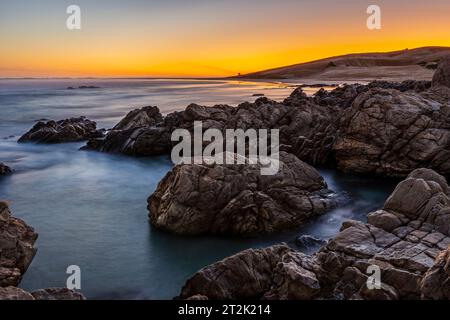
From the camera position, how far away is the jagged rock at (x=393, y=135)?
66.6 ft

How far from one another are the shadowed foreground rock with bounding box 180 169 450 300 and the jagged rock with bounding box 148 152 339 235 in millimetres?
3685

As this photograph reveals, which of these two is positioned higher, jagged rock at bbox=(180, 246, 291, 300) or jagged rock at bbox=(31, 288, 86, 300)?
jagged rock at bbox=(31, 288, 86, 300)

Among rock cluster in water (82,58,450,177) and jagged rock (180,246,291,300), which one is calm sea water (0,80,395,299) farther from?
jagged rock (180,246,291,300)

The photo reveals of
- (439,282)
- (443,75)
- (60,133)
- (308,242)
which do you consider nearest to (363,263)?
(439,282)

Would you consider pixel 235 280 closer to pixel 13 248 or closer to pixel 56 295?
pixel 56 295

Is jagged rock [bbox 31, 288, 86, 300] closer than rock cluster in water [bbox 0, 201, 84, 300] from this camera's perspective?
Yes

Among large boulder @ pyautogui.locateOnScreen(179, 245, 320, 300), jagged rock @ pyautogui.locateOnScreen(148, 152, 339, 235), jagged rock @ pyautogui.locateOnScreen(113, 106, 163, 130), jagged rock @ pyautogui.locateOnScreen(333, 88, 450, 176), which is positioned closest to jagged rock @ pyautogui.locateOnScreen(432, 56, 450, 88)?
jagged rock @ pyautogui.locateOnScreen(333, 88, 450, 176)

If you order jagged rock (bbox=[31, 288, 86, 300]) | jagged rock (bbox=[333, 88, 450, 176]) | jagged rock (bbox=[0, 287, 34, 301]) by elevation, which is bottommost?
jagged rock (bbox=[31, 288, 86, 300])

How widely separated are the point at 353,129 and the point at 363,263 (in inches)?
544

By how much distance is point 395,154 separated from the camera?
2108cm

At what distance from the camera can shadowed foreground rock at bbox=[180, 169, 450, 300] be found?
28.1 ft

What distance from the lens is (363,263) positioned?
9.44m

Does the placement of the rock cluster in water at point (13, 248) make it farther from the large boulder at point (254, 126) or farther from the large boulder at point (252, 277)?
the large boulder at point (254, 126)

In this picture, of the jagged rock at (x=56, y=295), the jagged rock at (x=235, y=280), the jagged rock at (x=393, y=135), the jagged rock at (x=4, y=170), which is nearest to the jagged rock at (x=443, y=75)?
the jagged rock at (x=393, y=135)
